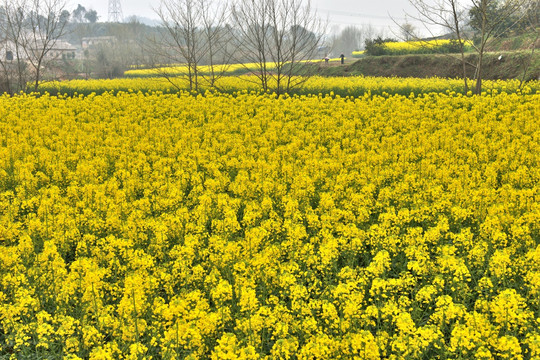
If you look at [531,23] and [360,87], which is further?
[360,87]

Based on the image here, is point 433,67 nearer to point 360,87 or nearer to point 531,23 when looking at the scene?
point 531,23

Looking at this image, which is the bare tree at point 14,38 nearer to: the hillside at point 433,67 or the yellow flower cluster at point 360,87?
the yellow flower cluster at point 360,87

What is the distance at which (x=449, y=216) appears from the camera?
320 inches

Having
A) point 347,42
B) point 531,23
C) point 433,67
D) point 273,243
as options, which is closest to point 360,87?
point 531,23

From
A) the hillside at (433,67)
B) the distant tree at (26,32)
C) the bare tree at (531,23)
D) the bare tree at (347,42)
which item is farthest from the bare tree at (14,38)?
the bare tree at (347,42)

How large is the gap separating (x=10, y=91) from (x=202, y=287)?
34704mm

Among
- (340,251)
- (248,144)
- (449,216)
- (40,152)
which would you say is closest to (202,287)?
(340,251)

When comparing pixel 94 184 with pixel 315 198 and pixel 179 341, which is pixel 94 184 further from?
pixel 179 341

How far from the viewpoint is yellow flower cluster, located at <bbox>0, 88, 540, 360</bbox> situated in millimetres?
5008

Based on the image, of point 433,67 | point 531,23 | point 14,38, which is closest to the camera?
point 531,23

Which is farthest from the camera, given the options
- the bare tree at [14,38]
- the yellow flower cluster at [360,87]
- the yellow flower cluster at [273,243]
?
the bare tree at [14,38]

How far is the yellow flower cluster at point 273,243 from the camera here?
501 centimetres

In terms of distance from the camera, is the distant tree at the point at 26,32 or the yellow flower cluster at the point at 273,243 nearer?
the yellow flower cluster at the point at 273,243

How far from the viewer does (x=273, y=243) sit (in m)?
7.09
